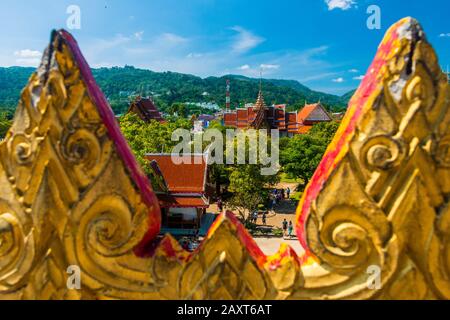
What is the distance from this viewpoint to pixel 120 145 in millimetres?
2201

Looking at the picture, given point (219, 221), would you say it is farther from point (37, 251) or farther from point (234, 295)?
point (37, 251)

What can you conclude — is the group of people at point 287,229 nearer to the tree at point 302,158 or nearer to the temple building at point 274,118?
the tree at point 302,158

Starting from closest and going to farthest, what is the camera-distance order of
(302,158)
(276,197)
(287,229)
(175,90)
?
(287,229) < (276,197) < (302,158) < (175,90)

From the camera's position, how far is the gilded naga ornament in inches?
79.3

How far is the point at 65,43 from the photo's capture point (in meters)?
2.15

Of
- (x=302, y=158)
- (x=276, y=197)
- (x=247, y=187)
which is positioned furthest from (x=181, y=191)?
(x=302, y=158)

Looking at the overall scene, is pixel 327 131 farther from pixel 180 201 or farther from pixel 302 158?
pixel 180 201

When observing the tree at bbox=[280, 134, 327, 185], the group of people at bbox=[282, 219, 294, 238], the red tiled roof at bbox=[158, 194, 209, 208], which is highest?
the tree at bbox=[280, 134, 327, 185]

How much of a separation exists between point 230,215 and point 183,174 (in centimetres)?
1281

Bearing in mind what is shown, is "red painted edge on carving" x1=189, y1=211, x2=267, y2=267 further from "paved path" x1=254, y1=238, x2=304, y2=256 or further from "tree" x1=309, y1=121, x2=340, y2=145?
"tree" x1=309, y1=121, x2=340, y2=145

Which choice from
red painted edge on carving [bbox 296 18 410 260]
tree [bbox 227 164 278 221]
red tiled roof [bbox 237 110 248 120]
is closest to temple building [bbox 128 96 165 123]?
red tiled roof [bbox 237 110 248 120]

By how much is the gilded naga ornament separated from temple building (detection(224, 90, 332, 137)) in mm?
32788
